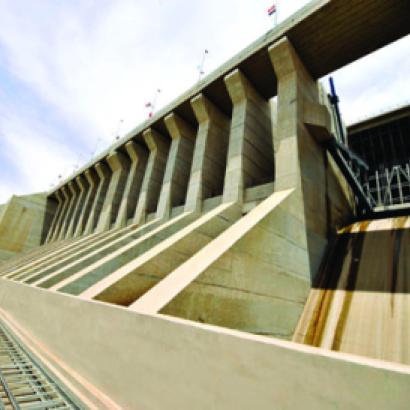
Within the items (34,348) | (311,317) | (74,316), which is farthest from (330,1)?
(34,348)

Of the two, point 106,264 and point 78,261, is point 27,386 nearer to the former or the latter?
point 106,264

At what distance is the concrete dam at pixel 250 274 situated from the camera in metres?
2.29

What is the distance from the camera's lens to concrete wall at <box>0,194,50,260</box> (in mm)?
27500

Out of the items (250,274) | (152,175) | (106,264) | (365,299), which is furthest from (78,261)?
(365,299)

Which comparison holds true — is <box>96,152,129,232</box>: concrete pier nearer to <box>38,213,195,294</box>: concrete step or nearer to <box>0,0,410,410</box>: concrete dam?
<box>0,0,410,410</box>: concrete dam

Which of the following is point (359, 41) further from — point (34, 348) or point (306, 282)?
point (34, 348)

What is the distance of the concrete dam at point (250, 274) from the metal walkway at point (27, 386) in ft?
0.16

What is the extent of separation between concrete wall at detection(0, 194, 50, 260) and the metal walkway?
28037mm

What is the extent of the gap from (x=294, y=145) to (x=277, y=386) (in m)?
8.50

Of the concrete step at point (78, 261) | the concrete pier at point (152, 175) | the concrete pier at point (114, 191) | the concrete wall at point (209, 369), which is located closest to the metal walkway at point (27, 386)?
the concrete wall at point (209, 369)

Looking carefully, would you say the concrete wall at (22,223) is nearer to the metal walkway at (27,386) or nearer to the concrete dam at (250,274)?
the concrete dam at (250,274)

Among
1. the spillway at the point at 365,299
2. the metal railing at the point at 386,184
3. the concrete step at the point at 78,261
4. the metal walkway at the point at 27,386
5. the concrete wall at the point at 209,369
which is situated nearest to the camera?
the concrete wall at the point at 209,369

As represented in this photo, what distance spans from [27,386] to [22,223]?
31290mm

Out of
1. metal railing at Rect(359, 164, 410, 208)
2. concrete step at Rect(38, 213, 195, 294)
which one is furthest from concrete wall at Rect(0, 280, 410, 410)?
metal railing at Rect(359, 164, 410, 208)
